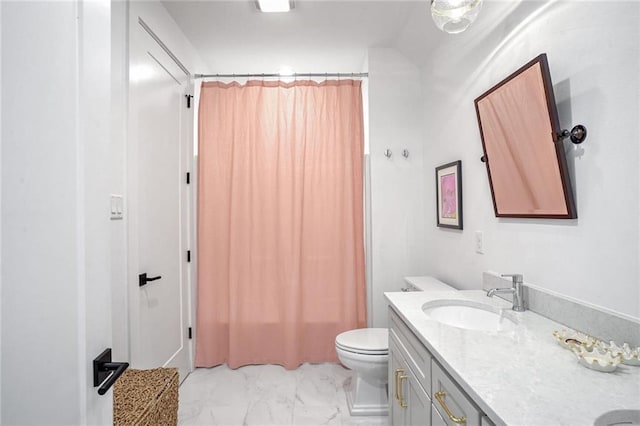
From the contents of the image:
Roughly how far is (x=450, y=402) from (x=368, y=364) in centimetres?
98

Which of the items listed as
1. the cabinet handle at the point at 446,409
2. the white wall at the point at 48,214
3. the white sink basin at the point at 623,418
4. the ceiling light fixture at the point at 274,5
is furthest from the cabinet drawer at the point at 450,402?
the ceiling light fixture at the point at 274,5

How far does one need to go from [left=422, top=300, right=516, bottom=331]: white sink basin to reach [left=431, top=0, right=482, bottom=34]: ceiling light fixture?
3.94 ft

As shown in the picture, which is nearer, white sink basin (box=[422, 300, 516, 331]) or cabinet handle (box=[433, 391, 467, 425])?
cabinet handle (box=[433, 391, 467, 425])

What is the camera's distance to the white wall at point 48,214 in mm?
560

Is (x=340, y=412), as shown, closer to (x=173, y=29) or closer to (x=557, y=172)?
→ (x=557, y=172)

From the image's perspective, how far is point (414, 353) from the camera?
45.5 inches

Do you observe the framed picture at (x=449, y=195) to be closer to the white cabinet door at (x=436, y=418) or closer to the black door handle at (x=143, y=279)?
the white cabinet door at (x=436, y=418)

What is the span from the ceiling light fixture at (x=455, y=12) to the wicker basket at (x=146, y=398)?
196 cm

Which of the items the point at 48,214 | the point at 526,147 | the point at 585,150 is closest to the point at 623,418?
the point at 585,150

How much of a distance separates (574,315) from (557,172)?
1.66 feet

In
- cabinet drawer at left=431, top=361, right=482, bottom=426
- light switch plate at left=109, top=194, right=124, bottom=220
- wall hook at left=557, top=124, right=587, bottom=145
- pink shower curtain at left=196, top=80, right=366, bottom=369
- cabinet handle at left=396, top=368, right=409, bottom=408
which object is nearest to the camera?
cabinet drawer at left=431, top=361, right=482, bottom=426

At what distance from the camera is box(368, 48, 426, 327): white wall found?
2.47m

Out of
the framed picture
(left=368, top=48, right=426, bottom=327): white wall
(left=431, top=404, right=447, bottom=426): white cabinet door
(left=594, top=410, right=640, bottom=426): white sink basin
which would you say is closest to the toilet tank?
(left=368, top=48, right=426, bottom=327): white wall

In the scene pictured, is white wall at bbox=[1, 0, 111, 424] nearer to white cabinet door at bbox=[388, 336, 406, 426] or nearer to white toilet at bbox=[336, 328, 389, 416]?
white cabinet door at bbox=[388, 336, 406, 426]
